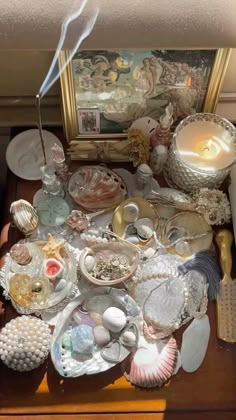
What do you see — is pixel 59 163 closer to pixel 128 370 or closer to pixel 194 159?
pixel 194 159

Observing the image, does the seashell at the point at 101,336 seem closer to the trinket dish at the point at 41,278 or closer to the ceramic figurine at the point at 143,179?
Result: the trinket dish at the point at 41,278

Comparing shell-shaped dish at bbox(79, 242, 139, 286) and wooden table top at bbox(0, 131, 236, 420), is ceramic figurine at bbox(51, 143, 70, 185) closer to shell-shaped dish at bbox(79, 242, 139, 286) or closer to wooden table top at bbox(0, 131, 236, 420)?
shell-shaped dish at bbox(79, 242, 139, 286)

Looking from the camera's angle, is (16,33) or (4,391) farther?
(4,391)

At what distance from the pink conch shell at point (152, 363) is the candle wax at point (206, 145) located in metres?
0.29

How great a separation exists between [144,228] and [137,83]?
232 mm

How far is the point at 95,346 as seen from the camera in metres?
1.02

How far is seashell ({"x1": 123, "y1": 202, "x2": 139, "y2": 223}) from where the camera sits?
1.08 m

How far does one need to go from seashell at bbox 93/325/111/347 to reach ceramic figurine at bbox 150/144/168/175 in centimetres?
29

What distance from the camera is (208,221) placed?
3.59 feet

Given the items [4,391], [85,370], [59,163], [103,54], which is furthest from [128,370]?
[103,54]

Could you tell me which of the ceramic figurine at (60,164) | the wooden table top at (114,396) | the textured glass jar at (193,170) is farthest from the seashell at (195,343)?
the ceramic figurine at (60,164)

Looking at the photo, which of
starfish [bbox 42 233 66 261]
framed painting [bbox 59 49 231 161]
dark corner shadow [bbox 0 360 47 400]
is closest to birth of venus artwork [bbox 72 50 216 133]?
framed painting [bbox 59 49 231 161]

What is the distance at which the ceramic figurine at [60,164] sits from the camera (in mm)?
1052

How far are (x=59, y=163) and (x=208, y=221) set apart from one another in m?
0.26
